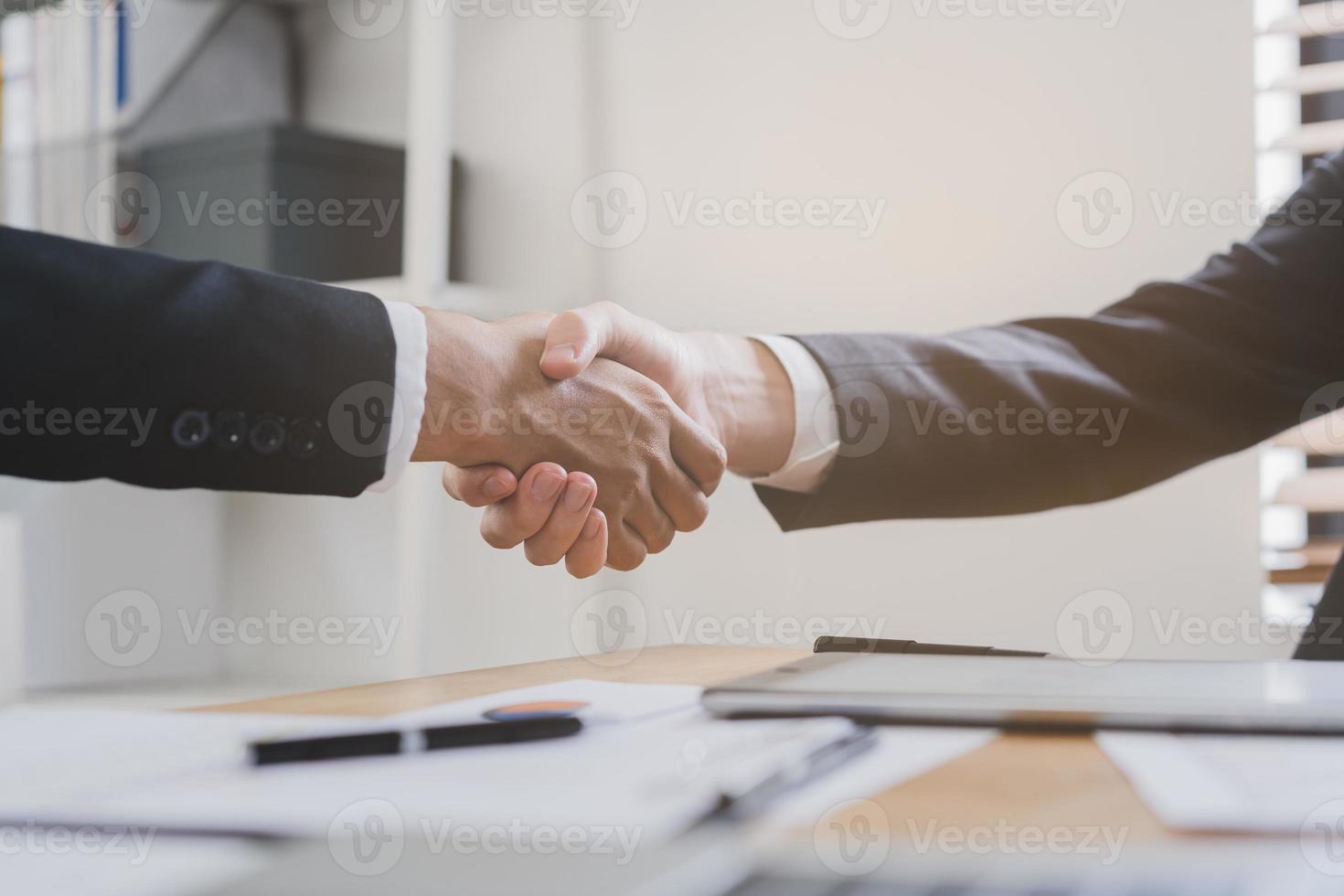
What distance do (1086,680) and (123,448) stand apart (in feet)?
1.77

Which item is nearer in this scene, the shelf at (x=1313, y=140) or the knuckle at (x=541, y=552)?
the knuckle at (x=541, y=552)

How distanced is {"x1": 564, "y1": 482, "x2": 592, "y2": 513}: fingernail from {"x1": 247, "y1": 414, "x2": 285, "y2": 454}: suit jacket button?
290 millimetres

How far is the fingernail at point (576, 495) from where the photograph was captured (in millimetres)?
953

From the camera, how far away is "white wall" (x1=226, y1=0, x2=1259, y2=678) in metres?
1.38

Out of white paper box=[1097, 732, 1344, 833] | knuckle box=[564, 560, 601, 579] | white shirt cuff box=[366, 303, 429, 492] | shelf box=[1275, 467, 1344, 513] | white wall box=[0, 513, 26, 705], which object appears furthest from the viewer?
white wall box=[0, 513, 26, 705]

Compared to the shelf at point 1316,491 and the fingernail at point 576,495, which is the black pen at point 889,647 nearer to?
the fingernail at point 576,495

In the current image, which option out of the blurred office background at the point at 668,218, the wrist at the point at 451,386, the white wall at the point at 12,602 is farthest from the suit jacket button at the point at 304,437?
the white wall at the point at 12,602

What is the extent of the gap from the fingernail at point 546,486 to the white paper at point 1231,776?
600 millimetres

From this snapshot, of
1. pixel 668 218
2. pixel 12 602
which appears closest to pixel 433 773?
pixel 668 218

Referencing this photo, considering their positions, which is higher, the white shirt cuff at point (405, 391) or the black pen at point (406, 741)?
the white shirt cuff at point (405, 391)

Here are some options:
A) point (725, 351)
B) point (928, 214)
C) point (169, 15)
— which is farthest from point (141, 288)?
point (169, 15)

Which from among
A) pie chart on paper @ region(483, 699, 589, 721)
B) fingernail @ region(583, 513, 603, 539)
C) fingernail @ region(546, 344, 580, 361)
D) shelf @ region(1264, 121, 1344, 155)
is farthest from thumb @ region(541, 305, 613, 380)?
shelf @ region(1264, 121, 1344, 155)

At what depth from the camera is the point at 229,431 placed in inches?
27.6

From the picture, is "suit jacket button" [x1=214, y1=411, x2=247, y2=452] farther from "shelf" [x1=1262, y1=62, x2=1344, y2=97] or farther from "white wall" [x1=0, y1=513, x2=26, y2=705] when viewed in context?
"white wall" [x1=0, y1=513, x2=26, y2=705]
